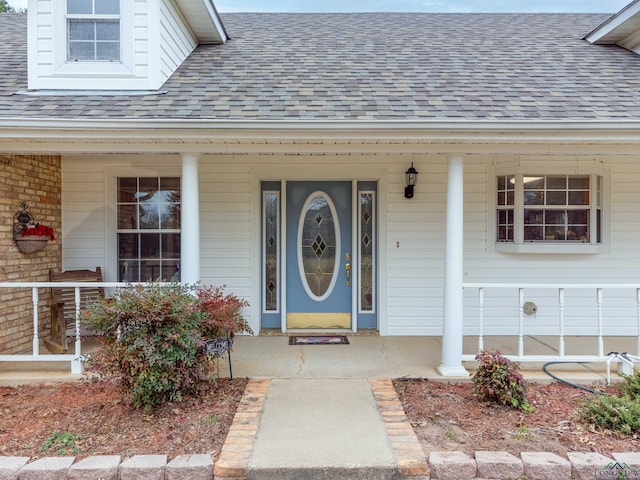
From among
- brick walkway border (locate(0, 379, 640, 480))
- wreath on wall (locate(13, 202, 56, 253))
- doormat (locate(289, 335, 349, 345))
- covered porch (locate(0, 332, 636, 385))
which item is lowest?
brick walkway border (locate(0, 379, 640, 480))

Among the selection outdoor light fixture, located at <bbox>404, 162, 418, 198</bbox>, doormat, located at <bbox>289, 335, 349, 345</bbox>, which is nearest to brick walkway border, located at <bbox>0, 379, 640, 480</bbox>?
doormat, located at <bbox>289, 335, 349, 345</bbox>

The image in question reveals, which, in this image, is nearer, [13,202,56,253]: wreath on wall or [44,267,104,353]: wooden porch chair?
[13,202,56,253]: wreath on wall

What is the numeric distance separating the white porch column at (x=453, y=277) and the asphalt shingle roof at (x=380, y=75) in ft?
2.08

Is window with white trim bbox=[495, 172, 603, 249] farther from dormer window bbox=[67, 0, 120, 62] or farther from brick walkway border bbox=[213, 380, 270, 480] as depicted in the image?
dormer window bbox=[67, 0, 120, 62]

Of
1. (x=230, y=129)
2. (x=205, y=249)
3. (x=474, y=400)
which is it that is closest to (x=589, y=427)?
(x=474, y=400)

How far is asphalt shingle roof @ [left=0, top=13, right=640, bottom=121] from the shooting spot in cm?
415

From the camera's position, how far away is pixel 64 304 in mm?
5254

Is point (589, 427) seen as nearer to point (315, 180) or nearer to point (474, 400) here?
point (474, 400)

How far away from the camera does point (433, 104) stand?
4273 mm

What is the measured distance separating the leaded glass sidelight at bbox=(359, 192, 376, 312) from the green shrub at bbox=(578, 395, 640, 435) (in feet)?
9.78

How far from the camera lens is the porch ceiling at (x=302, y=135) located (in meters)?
3.91

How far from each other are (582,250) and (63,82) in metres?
6.80

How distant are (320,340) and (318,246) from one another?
1308 millimetres

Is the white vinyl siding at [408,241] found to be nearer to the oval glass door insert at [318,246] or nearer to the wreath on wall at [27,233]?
the oval glass door insert at [318,246]
